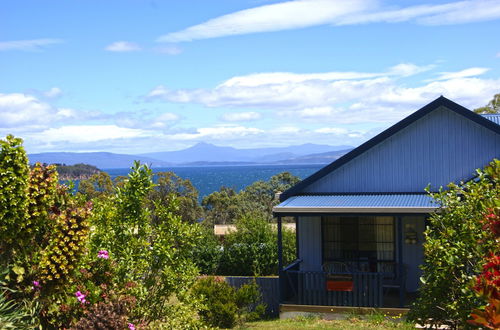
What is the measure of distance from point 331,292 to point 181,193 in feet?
97.4

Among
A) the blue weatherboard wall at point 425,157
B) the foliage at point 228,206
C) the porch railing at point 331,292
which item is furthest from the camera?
the foliage at point 228,206

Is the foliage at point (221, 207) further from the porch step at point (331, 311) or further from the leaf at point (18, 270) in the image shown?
the leaf at point (18, 270)

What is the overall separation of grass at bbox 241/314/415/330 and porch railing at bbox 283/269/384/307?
0.43 meters

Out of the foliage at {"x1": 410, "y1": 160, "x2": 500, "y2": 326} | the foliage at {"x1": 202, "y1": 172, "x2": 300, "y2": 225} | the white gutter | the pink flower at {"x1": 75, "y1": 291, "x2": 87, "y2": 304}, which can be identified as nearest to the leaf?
the pink flower at {"x1": 75, "y1": 291, "x2": 87, "y2": 304}

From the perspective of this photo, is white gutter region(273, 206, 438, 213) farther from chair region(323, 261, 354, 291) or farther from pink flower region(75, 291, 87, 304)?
pink flower region(75, 291, 87, 304)

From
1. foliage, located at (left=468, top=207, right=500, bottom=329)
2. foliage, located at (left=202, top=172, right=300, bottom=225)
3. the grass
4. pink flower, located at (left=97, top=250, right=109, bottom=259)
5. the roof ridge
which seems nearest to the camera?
foliage, located at (left=468, top=207, right=500, bottom=329)

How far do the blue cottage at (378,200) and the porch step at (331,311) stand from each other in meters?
0.17

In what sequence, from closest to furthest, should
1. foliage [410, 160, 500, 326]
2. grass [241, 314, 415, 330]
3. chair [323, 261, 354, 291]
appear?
foliage [410, 160, 500, 326]
grass [241, 314, 415, 330]
chair [323, 261, 354, 291]

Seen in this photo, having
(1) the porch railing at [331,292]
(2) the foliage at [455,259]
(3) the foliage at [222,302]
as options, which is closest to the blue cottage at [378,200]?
(1) the porch railing at [331,292]

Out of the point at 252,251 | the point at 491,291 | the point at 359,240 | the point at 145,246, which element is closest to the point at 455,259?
the point at 491,291

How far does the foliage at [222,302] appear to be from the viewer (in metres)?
14.0

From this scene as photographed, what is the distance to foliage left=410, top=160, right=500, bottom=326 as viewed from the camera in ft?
25.8

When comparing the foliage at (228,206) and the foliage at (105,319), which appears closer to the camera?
the foliage at (105,319)

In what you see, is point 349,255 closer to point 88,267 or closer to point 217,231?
point 88,267
